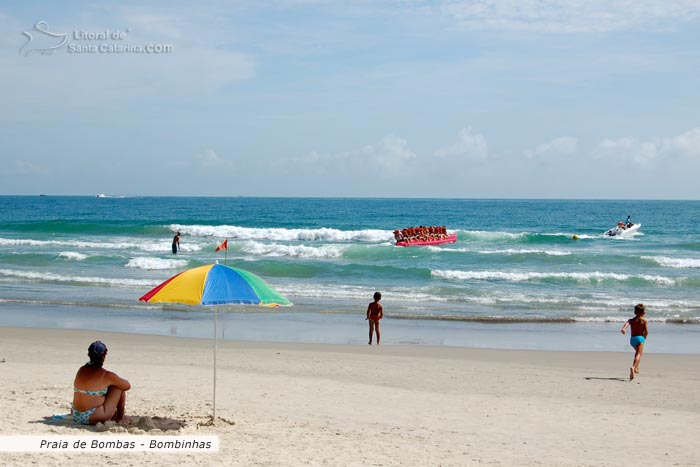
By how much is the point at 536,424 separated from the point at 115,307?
45.3 ft

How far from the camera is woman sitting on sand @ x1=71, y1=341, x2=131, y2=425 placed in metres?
7.27

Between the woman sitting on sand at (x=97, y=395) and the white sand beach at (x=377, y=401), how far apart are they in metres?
0.22

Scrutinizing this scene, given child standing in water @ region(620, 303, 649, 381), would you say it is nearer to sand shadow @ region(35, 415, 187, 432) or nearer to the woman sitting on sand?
sand shadow @ region(35, 415, 187, 432)

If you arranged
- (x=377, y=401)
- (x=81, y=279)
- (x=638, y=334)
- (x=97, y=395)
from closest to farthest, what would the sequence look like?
(x=97, y=395) < (x=377, y=401) < (x=638, y=334) < (x=81, y=279)

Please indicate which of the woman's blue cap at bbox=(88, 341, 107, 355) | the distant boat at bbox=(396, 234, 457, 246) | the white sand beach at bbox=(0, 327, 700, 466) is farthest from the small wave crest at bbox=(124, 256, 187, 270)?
the woman's blue cap at bbox=(88, 341, 107, 355)

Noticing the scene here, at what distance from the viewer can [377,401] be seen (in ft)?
31.4

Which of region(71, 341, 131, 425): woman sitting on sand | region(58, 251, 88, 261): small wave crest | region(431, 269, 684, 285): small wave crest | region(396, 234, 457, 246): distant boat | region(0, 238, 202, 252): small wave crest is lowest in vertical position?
region(71, 341, 131, 425): woman sitting on sand

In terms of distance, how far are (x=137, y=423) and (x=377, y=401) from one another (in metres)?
3.30

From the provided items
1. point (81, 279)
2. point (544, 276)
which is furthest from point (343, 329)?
point (544, 276)

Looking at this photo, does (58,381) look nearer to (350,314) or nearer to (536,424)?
(536,424)

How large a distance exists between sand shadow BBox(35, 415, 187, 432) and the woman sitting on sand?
0.10m

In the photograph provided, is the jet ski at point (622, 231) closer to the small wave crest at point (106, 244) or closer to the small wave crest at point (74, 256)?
the small wave crest at point (106, 244)

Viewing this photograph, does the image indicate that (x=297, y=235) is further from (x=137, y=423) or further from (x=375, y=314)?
Answer: (x=137, y=423)

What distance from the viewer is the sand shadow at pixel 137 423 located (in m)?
7.27
